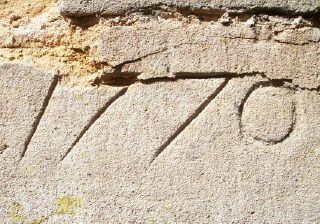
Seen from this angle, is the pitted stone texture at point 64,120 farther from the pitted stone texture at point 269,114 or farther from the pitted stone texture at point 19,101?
the pitted stone texture at point 269,114

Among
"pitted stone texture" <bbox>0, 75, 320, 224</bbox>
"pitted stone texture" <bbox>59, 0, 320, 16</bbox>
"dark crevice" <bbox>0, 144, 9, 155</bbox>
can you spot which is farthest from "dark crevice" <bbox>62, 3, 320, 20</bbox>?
"dark crevice" <bbox>0, 144, 9, 155</bbox>

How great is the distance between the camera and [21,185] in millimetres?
1541

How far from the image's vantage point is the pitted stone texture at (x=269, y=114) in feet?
5.13

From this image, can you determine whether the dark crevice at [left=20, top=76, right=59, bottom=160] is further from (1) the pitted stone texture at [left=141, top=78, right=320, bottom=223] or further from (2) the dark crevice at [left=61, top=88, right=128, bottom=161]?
(1) the pitted stone texture at [left=141, top=78, right=320, bottom=223]

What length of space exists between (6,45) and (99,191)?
0.43m

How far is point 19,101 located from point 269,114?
0.59 m

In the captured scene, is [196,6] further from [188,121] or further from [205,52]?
[188,121]

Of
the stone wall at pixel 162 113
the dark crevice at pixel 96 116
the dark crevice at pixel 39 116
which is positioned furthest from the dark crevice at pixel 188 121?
the dark crevice at pixel 39 116

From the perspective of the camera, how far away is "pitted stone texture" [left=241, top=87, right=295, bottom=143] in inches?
61.5

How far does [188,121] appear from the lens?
1568mm

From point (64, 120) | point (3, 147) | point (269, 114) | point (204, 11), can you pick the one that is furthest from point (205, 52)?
point (3, 147)

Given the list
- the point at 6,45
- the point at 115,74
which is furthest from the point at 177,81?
the point at 6,45

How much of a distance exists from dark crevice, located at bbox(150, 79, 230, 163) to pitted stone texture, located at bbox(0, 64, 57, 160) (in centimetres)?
29

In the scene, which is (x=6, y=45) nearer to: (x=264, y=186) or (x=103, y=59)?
(x=103, y=59)
